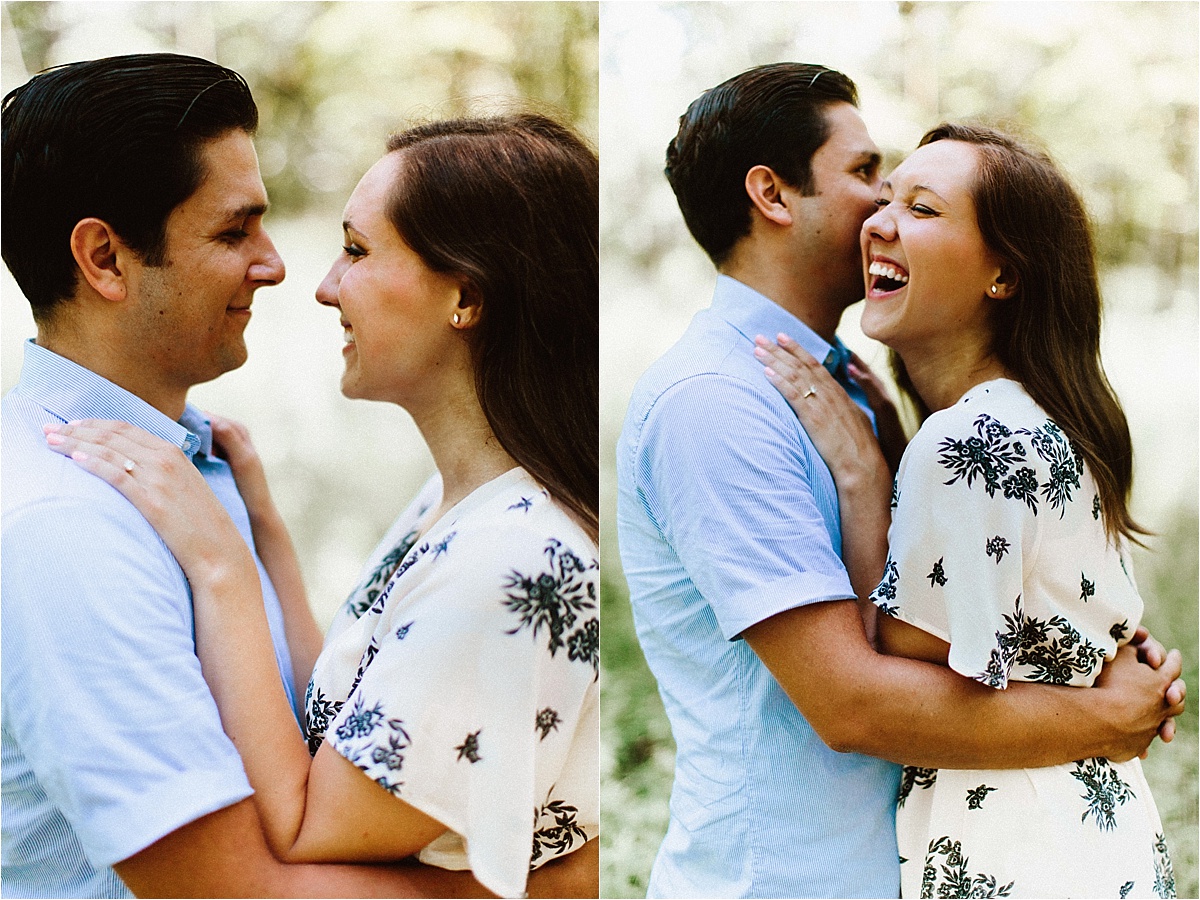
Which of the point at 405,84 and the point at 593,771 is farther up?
the point at 405,84

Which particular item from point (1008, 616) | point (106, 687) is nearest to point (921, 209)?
point (1008, 616)

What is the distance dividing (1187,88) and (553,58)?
130 cm

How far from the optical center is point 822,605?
6.95 ft

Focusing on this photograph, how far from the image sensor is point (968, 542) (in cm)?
214

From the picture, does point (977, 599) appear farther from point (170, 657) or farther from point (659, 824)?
point (170, 657)

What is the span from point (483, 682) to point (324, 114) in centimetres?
112

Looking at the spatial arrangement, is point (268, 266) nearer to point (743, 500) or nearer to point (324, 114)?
point (324, 114)

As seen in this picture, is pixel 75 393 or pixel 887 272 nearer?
pixel 75 393

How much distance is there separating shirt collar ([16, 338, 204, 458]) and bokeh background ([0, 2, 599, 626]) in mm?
94

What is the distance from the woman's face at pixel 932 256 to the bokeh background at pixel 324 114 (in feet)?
2.03

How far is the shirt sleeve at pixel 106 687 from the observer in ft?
6.38

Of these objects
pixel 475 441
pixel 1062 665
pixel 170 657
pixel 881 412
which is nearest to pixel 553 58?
pixel 475 441

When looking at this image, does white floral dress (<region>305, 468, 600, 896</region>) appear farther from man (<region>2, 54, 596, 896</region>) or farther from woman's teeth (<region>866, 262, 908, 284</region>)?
woman's teeth (<region>866, 262, 908, 284</region>)

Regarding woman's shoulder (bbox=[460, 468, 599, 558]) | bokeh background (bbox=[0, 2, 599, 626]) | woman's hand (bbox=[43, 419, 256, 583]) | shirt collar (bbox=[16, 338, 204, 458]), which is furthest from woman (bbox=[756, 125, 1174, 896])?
shirt collar (bbox=[16, 338, 204, 458])
